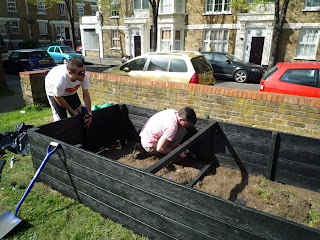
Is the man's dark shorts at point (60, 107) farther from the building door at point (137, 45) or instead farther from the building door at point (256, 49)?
the building door at point (137, 45)

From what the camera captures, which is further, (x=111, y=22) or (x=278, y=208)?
(x=111, y=22)

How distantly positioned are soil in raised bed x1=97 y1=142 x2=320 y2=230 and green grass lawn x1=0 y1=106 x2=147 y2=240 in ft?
2.69

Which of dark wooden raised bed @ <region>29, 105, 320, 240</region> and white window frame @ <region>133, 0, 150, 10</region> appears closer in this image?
dark wooden raised bed @ <region>29, 105, 320, 240</region>

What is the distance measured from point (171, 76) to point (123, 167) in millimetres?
5425

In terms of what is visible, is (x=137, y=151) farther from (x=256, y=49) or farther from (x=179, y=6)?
(x=179, y=6)

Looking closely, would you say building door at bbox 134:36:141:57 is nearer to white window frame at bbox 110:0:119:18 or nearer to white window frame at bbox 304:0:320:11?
white window frame at bbox 110:0:119:18

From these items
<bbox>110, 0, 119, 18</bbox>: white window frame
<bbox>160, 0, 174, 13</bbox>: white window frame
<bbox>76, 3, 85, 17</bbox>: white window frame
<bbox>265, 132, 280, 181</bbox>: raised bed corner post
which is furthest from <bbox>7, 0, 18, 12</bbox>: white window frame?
<bbox>265, 132, 280, 181</bbox>: raised bed corner post

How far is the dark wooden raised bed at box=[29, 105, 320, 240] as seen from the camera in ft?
6.25

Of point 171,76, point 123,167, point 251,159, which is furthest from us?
point 171,76

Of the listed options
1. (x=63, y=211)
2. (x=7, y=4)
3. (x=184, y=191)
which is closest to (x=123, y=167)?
(x=184, y=191)

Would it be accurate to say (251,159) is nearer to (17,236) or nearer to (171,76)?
(17,236)

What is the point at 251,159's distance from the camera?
3793 millimetres

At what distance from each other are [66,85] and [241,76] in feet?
38.1

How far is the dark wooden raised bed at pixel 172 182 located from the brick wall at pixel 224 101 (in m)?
1.19
